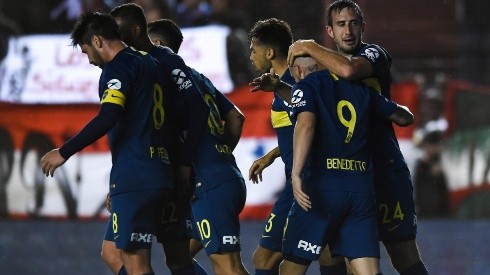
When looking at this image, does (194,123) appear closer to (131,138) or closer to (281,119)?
Result: (131,138)

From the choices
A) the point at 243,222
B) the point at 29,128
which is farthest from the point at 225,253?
the point at 29,128

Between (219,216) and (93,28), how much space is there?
1.33 metres

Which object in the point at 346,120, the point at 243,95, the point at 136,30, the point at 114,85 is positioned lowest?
the point at 243,95

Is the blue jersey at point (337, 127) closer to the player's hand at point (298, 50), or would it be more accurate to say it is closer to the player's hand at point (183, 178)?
the player's hand at point (298, 50)

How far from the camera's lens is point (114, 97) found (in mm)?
5859

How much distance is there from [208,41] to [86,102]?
6.46 feet

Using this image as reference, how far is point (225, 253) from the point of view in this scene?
6324mm

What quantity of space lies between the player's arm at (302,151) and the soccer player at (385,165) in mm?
652

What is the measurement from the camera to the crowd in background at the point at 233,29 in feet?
49.6

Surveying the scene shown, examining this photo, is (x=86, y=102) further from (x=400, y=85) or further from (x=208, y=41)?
(x=400, y=85)

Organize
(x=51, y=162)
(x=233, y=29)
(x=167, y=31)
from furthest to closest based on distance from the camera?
(x=233, y=29), (x=167, y=31), (x=51, y=162)

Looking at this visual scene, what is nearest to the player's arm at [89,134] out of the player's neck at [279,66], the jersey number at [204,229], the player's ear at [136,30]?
the player's ear at [136,30]

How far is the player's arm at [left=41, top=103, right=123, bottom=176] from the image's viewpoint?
5.80 metres

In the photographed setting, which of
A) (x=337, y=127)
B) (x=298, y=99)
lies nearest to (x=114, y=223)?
(x=298, y=99)
